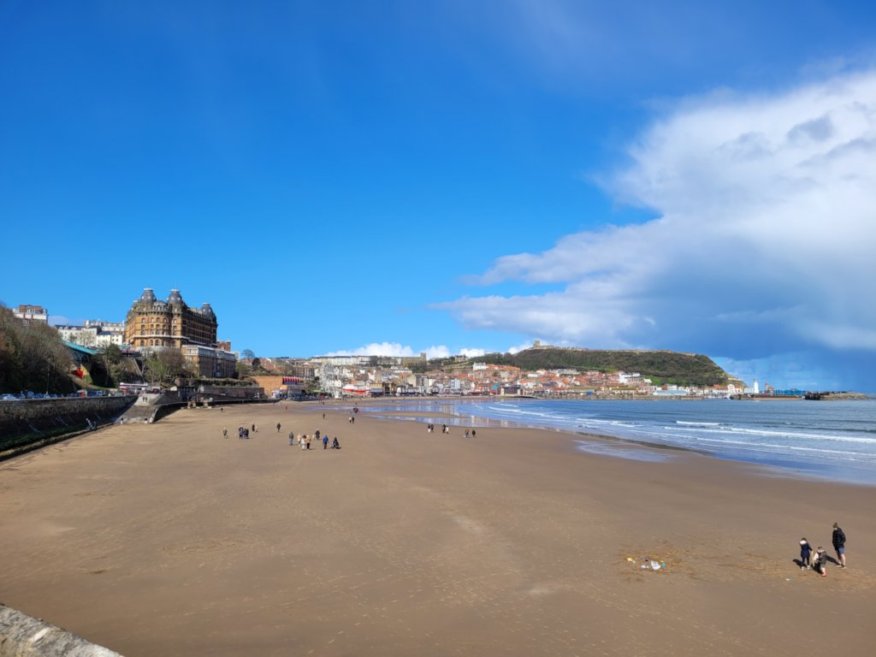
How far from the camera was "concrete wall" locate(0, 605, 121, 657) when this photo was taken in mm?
4188

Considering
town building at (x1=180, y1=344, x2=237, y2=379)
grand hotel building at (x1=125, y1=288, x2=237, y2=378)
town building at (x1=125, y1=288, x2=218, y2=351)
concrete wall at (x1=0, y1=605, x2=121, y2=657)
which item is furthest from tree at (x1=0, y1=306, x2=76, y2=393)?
town building at (x1=125, y1=288, x2=218, y2=351)

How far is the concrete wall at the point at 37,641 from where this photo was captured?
4.19 metres

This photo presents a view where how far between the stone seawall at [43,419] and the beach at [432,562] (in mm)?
9525

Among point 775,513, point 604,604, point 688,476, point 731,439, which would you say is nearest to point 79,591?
point 604,604

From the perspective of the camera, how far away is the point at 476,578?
1218 centimetres

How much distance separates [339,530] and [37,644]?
12.0 m

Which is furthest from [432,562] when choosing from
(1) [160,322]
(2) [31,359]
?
(1) [160,322]

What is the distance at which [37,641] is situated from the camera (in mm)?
4477

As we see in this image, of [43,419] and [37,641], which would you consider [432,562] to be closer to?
[37,641]

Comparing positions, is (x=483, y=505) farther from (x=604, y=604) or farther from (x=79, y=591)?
(x=79, y=591)

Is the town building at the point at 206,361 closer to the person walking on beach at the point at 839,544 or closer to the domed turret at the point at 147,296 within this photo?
the domed turret at the point at 147,296

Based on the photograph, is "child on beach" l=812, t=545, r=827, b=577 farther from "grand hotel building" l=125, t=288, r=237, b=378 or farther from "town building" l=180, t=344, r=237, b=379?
"grand hotel building" l=125, t=288, r=237, b=378

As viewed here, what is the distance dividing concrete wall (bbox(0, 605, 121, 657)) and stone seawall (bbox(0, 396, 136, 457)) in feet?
99.8

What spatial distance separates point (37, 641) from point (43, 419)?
43.5 meters
